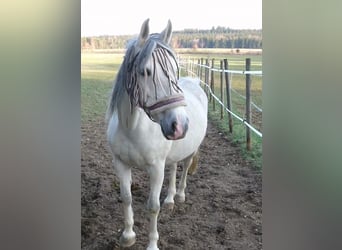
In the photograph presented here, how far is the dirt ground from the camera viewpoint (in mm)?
1587

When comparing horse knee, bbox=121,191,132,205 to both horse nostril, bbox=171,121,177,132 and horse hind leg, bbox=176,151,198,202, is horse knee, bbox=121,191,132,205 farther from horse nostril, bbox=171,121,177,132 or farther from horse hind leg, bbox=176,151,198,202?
horse nostril, bbox=171,121,177,132

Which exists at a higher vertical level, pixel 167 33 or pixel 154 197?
pixel 167 33

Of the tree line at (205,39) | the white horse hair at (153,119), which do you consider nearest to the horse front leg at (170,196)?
the white horse hair at (153,119)

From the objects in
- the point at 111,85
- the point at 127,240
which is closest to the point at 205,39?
the point at 111,85

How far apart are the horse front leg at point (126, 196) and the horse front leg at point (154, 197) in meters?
0.07

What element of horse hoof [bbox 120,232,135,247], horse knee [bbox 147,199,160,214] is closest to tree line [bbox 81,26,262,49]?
horse knee [bbox 147,199,160,214]

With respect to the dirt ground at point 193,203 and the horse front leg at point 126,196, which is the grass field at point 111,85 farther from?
the horse front leg at point 126,196

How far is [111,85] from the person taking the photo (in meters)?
1.58

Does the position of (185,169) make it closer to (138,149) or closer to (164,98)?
(138,149)

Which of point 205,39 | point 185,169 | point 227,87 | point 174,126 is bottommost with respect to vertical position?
point 185,169

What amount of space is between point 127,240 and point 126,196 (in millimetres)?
157
